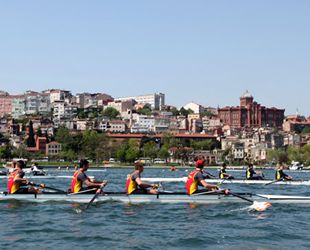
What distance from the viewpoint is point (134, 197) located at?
63.8 ft

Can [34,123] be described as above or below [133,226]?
above

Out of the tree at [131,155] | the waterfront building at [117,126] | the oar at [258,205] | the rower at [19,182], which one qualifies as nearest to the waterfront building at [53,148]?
the tree at [131,155]

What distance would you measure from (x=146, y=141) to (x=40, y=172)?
393 feet

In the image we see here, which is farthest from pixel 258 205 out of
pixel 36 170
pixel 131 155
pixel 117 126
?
pixel 117 126

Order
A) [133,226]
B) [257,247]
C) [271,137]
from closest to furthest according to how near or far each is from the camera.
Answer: [257,247] < [133,226] < [271,137]

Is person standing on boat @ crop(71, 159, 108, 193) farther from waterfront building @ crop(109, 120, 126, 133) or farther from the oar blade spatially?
waterfront building @ crop(109, 120, 126, 133)

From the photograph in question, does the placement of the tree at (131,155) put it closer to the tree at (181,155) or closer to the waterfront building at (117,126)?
the tree at (181,155)

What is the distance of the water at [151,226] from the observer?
44.7 feet

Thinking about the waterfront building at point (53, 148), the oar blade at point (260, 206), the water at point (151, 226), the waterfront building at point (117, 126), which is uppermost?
the waterfront building at point (117, 126)

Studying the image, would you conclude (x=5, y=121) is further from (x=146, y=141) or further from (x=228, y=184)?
(x=228, y=184)

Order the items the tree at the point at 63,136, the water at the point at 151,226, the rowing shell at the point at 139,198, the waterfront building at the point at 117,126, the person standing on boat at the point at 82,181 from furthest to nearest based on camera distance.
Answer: the waterfront building at the point at 117,126
the tree at the point at 63,136
the rowing shell at the point at 139,198
the person standing on boat at the point at 82,181
the water at the point at 151,226

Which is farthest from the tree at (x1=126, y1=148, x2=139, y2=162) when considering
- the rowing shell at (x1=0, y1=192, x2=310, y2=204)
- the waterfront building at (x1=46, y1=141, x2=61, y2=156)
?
the rowing shell at (x1=0, y1=192, x2=310, y2=204)

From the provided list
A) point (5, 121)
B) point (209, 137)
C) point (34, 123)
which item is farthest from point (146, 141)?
point (5, 121)

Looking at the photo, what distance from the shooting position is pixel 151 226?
15812 mm
